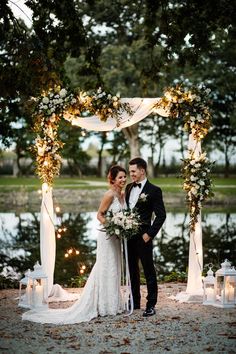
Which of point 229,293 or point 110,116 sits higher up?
point 110,116

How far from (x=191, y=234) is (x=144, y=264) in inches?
72.9

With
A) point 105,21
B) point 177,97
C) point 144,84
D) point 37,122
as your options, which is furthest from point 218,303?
point 105,21

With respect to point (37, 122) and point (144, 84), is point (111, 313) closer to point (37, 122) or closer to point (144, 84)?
point (37, 122)

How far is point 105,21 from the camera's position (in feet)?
94.0

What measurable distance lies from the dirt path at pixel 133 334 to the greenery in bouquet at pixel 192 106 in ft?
9.76

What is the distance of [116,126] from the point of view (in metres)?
9.66

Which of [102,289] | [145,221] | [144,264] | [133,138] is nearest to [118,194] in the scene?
[145,221]

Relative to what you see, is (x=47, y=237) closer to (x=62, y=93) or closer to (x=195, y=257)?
(x=62, y=93)

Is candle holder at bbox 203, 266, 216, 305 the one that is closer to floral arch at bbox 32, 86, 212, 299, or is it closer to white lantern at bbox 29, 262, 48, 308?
floral arch at bbox 32, 86, 212, 299

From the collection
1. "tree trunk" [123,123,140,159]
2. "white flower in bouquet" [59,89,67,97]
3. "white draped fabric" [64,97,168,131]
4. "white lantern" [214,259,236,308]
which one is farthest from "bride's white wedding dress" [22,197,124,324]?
"tree trunk" [123,123,140,159]

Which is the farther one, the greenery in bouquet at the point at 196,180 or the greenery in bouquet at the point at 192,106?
the greenery in bouquet at the point at 192,106

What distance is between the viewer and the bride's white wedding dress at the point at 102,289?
7785 millimetres

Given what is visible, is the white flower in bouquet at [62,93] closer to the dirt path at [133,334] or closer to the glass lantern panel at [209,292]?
the dirt path at [133,334]

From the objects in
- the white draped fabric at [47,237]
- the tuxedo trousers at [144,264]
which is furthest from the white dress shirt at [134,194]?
the white draped fabric at [47,237]
